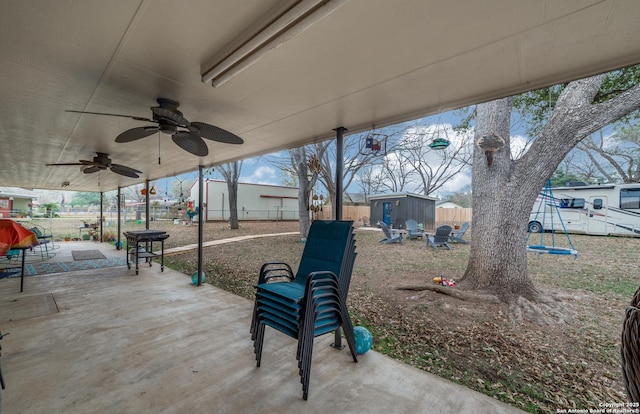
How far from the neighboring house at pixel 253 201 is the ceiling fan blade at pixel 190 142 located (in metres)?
17.6

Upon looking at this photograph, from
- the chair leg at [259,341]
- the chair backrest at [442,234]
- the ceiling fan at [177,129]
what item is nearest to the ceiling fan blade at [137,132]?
the ceiling fan at [177,129]

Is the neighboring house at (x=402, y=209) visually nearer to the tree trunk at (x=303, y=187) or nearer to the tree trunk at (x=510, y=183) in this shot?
the tree trunk at (x=303, y=187)

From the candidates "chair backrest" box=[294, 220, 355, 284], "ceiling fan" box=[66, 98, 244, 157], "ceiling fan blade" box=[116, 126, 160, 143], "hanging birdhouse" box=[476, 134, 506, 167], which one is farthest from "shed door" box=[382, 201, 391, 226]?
"ceiling fan blade" box=[116, 126, 160, 143]

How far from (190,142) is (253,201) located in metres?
19.3

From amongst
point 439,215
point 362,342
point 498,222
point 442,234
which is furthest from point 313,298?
point 439,215

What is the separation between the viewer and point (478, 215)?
4531 mm

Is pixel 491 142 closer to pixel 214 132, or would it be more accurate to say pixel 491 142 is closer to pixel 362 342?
pixel 362 342

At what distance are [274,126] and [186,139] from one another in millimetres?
1068

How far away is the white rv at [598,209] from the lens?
34.1 ft

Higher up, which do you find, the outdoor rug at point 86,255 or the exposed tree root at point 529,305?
the outdoor rug at point 86,255

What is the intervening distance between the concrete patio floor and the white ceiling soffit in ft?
7.81

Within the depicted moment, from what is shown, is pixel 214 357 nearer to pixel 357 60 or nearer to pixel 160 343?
pixel 160 343

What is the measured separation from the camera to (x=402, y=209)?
14859 millimetres

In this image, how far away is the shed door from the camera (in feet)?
51.8
